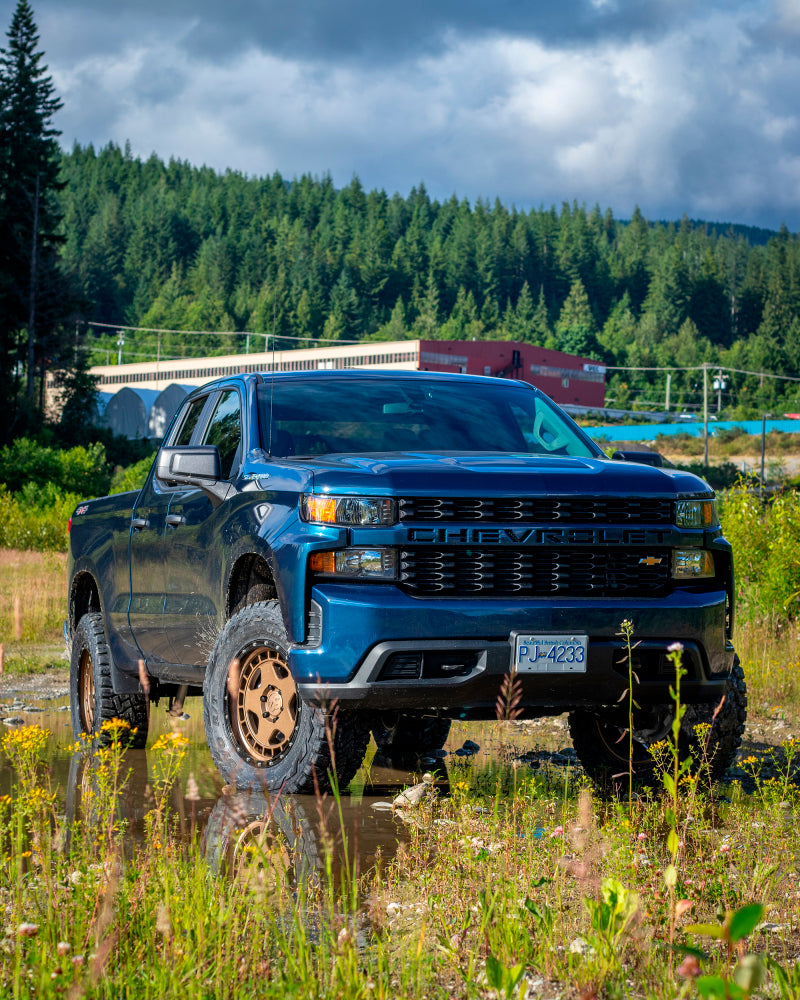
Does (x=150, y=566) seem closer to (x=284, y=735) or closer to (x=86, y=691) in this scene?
(x=86, y=691)

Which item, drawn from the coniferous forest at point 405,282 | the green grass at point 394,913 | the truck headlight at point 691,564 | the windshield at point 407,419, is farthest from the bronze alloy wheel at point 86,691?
the coniferous forest at point 405,282

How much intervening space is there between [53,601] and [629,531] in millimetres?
12681

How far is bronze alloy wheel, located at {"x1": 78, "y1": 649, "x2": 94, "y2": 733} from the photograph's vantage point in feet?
25.7

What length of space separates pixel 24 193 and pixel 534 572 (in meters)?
58.4

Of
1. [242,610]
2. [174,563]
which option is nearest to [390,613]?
[242,610]

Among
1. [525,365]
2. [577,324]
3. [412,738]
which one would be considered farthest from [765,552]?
[577,324]

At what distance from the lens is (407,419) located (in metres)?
6.49

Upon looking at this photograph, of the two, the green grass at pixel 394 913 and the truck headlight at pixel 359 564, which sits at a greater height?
the truck headlight at pixel 359 564

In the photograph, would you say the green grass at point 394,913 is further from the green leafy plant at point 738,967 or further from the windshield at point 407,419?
the windshield at point 407,419

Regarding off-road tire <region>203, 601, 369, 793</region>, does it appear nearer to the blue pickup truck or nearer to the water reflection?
the blue pickup truck

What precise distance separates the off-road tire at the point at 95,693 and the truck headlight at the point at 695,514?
3.23 m

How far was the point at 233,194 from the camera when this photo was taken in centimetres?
19600

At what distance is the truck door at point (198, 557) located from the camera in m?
6.04

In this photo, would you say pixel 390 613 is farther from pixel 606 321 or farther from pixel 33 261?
pixel 606 321
